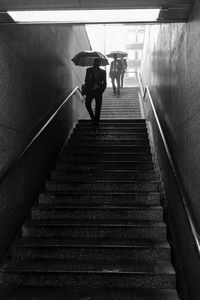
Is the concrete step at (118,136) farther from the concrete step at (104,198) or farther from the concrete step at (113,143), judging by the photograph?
the concrete step at (104,198)

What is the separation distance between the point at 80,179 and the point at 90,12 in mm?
2752

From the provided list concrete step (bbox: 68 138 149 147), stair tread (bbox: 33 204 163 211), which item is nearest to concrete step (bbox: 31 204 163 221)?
stair tread (bbox: 33 204 163 211)

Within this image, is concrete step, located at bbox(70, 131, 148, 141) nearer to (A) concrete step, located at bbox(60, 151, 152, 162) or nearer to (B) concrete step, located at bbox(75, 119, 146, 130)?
(B) concrete step, located at bbox(75, 119, 146, 130)

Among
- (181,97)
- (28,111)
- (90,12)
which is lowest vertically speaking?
(28,111)

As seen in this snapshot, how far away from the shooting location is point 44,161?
5555 millimetres

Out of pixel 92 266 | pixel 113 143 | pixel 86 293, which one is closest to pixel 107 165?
pixel 113 143

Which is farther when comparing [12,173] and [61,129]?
[61,129]

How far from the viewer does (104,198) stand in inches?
194

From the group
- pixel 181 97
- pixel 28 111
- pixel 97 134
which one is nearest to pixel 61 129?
pixel 97 134

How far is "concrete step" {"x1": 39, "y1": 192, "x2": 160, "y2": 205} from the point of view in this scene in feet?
15.9

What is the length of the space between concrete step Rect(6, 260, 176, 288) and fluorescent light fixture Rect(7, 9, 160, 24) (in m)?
2.47

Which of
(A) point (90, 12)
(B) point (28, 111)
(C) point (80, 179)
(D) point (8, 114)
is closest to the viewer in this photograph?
(A) point (90, 12)

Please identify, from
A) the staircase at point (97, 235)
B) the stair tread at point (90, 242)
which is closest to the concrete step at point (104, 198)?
the staircase at point (97, 235)

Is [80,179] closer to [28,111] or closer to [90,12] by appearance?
[28,111]
